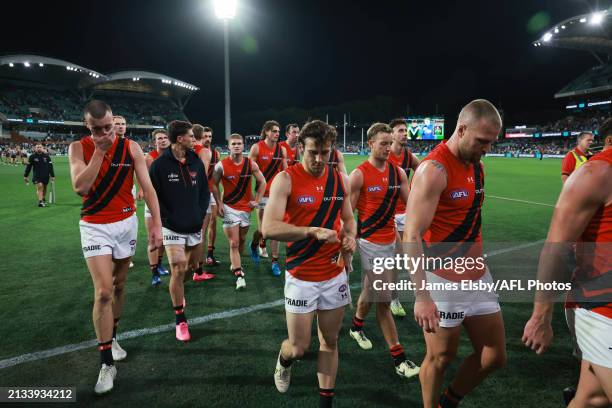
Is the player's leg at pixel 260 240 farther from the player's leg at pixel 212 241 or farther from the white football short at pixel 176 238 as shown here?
the white football short at pixel 176 238

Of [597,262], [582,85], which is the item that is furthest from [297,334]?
[582,85]

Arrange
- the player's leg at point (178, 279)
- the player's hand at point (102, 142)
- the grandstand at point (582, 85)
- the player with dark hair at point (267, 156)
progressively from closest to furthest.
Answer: the player's hand at point (102, 142)
the player's leg at point (178, 279)
the player with dark hair at point (267, 156)
the grandstand at point (582, 85)

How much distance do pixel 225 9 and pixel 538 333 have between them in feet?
48.8

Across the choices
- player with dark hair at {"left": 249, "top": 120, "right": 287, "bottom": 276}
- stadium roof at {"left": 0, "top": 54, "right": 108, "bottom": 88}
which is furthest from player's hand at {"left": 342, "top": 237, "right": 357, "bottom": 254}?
stadium roof at {"left": 0, "top": 54, "right": 108, "bottom": 88}

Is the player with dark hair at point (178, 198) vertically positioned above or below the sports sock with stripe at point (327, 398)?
above

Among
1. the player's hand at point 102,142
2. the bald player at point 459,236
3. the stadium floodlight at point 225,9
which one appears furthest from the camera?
the stadium floodlight at point 225,9

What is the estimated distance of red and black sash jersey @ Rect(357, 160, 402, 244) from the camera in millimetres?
4062

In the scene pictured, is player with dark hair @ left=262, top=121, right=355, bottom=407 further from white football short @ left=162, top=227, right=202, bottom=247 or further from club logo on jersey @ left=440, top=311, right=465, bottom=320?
white football short @ left=162, top=227, right=202, bottom=247

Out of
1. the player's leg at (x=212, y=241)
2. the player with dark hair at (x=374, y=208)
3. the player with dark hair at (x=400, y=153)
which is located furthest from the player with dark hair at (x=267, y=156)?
the player with dark hair at (x=374, y=208)

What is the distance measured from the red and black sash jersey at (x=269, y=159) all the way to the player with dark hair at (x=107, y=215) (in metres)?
3.85

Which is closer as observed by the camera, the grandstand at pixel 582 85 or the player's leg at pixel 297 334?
the player's leg at pixel 297 334

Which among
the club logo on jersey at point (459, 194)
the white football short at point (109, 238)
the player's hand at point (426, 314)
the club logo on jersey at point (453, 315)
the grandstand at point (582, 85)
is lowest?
the club logo on jersey at point (453, 315)

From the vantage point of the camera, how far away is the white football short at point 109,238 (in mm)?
3410

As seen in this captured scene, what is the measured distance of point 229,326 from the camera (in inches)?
173
